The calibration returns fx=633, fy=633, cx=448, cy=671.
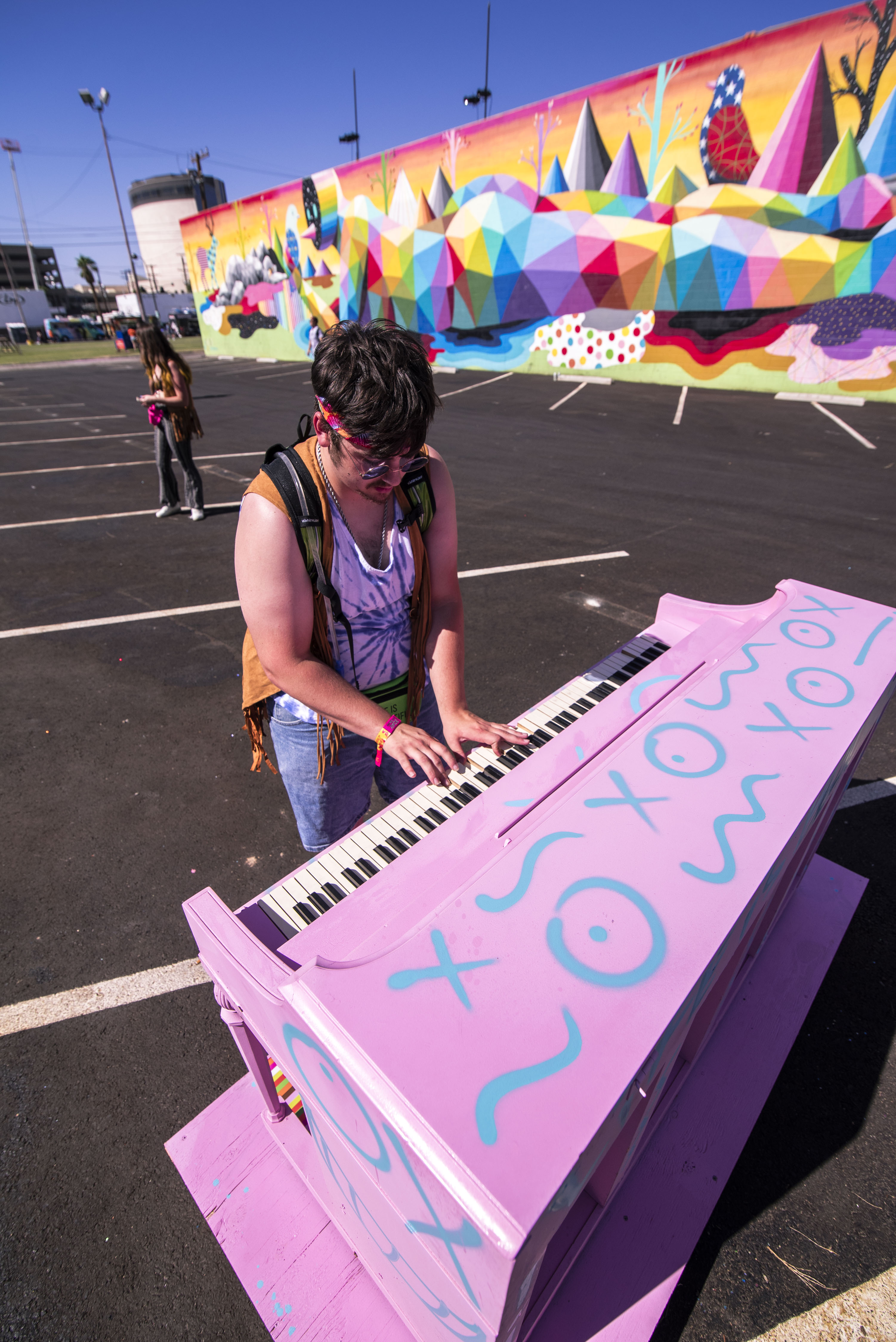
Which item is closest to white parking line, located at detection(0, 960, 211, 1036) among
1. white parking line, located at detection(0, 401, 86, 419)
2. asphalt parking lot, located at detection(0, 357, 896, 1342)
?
asphalt parking lot, located at detection(0, 357, 896, 1342)

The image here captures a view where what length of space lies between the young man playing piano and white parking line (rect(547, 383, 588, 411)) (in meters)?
12.9

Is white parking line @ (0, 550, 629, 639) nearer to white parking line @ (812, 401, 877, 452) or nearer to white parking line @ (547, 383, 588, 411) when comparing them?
white parking line @ (812, 401, 877, 452)

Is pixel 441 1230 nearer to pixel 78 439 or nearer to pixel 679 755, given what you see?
pixel 679 755

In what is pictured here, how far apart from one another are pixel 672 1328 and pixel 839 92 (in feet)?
56.7

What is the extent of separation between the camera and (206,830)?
3301 millimetres

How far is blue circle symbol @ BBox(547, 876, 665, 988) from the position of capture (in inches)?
Answer: 42.6

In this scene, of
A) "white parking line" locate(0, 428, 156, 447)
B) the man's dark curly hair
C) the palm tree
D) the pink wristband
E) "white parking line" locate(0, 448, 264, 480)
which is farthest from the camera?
the palm tree

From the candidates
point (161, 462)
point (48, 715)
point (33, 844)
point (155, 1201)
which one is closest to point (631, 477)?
point (161, 462)

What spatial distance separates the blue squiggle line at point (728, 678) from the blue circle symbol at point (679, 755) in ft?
0.35

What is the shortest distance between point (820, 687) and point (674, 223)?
1624 cm

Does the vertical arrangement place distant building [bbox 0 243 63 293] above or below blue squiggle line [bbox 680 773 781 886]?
above

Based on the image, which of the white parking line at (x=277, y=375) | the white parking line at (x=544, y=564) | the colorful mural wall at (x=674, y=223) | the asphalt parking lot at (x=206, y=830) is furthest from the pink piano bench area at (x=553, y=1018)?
the white parking line at (x=277, y=375)

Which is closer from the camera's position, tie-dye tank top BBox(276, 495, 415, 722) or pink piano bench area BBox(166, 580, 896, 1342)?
pink piano bench area BBox(166, 580, 896, 1342)

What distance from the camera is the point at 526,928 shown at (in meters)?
1.16
